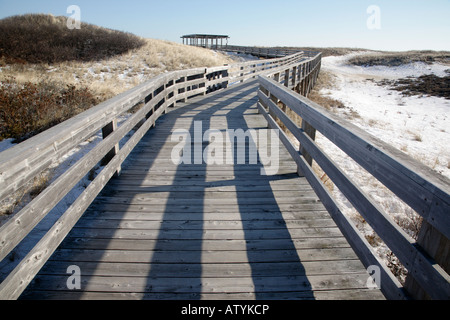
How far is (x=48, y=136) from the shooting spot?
218 centimetres

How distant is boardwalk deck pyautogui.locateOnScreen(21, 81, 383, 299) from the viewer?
2232 mm

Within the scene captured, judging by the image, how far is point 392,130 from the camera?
12.7m

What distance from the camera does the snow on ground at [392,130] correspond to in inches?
236

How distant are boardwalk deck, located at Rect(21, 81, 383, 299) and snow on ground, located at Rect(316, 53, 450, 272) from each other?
6.18 ft

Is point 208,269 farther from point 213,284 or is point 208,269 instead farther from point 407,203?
point 407,203

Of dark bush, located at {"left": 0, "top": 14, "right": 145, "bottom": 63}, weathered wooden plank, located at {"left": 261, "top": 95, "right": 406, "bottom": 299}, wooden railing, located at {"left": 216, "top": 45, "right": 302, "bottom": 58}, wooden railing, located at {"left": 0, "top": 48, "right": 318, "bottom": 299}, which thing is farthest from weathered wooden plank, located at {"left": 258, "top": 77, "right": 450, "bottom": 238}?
wooden railing, located at {"left": 216, "top": 45, "right": 302, "bottom": 58}

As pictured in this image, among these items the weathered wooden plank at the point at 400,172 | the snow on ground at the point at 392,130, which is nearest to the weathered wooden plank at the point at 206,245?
the weathered wooden plank at the point at 400,172

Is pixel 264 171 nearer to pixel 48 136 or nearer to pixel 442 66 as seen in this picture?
pixel 48 136

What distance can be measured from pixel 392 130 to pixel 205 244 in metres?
12.9

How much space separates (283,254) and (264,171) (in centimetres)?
195

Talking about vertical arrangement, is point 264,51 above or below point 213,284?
above

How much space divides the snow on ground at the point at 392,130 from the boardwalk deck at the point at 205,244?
74.1 inches

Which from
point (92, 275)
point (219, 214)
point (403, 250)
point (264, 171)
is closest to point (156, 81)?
point (264, 171)

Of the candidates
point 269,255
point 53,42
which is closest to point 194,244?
point 269,255
